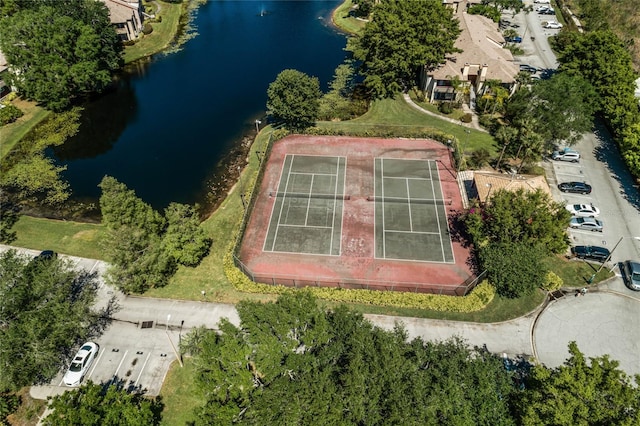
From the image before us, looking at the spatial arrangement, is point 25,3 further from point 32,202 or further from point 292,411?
point 292,411

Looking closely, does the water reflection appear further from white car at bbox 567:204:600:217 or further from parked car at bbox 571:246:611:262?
white car at bbox 567:204:600:217

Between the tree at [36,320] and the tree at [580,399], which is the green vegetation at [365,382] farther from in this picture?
the tree at [36,320]

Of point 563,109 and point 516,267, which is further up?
point 563,109

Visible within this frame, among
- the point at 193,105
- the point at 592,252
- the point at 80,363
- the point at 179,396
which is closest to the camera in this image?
the point at 179,396

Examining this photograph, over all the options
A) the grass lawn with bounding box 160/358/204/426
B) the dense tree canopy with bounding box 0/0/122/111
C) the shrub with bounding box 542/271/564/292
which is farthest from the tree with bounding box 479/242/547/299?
the dense tree canopy with bounding box 0/0/122/111

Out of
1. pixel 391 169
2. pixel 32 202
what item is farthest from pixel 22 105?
pixel 391 169

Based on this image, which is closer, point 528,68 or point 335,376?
point 335,376

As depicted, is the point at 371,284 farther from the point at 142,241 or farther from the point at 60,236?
the point at 60,236

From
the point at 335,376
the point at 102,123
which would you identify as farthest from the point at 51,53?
the point at 335,376
